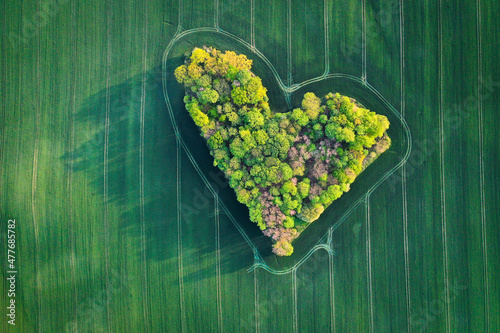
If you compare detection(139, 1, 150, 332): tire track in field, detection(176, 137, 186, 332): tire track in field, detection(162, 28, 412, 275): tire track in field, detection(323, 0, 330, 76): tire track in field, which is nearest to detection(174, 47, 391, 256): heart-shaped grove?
detection(162, 28, 412, 275): tire track in field

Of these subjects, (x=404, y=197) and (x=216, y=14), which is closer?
(x=404, y=197)

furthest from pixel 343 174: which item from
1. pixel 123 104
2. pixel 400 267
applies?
pixel 123 104

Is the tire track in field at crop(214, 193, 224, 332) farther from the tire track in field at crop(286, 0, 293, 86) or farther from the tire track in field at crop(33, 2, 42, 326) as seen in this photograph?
the tire track in field at crop(33, 2, 42, 326)

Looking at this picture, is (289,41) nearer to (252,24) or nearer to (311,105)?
(252,24)

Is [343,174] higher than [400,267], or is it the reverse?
[343,174]

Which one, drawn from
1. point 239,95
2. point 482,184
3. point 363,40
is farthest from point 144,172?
point 482,184

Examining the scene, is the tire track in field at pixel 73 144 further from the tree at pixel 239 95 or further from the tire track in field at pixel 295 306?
the tire track in field at pixel 295 306

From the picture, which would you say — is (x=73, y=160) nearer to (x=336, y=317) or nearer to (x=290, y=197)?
(x=290, y=197)
